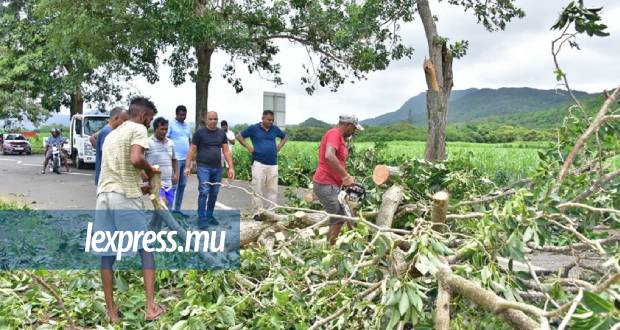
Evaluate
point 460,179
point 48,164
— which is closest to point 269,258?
point 460,179

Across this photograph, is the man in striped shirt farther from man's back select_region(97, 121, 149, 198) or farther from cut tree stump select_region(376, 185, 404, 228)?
cut tree stump select_region(376, 185, 404, 228)

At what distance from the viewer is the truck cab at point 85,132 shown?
21016mm

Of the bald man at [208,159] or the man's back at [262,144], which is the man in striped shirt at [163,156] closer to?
the bald man at [208,159]

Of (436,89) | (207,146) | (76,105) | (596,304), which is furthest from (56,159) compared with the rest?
(596,304)

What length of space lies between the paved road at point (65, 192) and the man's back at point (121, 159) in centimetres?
622

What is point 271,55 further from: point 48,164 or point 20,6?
point 20,6

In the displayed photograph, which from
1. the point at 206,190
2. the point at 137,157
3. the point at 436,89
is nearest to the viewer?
the point at 137,157

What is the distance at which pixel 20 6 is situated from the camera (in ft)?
91.7

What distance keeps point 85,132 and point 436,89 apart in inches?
588

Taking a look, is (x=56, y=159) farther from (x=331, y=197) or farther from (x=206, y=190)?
(x=331, y=197)

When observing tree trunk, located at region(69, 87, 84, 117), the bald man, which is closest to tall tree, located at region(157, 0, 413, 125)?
the bald man

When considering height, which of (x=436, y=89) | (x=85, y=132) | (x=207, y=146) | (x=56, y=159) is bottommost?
(x=56, y=159)

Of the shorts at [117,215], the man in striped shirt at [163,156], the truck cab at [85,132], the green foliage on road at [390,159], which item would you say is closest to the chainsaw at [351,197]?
the green foliage on road at [390,159]

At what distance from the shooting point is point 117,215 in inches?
168
